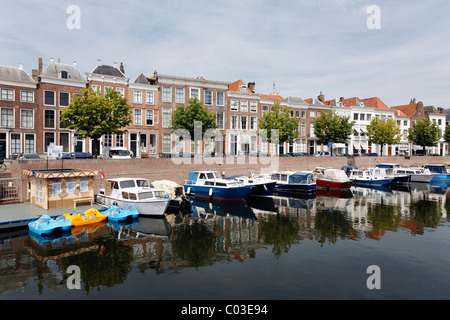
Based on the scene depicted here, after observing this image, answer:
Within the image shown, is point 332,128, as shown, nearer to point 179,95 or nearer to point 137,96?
point 179,95

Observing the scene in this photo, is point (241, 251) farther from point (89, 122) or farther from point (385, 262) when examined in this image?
point (89, 122)

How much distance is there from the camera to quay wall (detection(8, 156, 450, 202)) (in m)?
29.2

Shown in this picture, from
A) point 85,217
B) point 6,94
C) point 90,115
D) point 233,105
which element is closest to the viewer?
point 85,217

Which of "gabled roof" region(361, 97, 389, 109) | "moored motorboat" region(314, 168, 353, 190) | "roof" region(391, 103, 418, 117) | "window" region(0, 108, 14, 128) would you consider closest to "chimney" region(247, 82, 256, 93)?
"moored motorboat" region(314, 168, 353, 190)

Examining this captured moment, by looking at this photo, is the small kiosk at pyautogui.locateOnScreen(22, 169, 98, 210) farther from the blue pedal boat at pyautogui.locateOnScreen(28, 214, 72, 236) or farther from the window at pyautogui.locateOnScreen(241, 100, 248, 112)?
the window at pyautogui.locateOnScreen(241, 100, 248, 112)

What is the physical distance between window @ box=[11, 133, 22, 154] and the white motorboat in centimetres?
2082

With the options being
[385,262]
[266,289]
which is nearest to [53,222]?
[266,289]

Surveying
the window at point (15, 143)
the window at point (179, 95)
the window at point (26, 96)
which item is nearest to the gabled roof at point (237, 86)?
the window at point (179, 95)

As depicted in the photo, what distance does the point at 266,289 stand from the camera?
12695 millimetres

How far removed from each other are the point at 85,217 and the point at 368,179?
41002 mm

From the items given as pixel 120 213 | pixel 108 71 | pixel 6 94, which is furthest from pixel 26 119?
pixel 120 213

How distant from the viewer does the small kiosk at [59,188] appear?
2370cm

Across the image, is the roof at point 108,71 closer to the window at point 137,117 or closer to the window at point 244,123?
the window at point 137,117

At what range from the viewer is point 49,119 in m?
42.4
